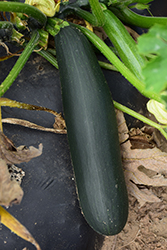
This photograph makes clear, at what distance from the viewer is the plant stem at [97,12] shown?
1046 mm

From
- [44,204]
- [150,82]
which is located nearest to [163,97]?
[150,82]

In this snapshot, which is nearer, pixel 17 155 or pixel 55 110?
pixel 17 155

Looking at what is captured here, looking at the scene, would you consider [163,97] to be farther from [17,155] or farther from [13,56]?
[13,56]

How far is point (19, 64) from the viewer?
1068 mm

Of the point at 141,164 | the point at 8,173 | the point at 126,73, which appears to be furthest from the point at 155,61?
the point at 141,164

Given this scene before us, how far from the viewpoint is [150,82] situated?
588 mm

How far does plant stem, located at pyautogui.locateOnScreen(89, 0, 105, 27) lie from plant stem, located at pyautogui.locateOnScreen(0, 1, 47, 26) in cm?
23

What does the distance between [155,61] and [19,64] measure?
668mm

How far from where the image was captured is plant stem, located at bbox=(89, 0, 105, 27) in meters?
1.05

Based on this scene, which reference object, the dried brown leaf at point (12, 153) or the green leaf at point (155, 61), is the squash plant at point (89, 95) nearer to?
the dried brown leaf at point (12, 153)

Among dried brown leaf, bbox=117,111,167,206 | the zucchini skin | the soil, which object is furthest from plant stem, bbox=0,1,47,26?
the soil

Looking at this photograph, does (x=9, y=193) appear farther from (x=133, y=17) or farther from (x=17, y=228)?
(x=133, y=17)

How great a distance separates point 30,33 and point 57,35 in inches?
6.3

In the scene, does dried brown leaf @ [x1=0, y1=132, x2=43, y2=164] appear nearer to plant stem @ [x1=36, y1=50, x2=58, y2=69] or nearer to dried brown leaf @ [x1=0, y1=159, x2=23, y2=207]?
Answer: dried brown leaf @ [x1=0, y1=159, x2=23, y2=207]
